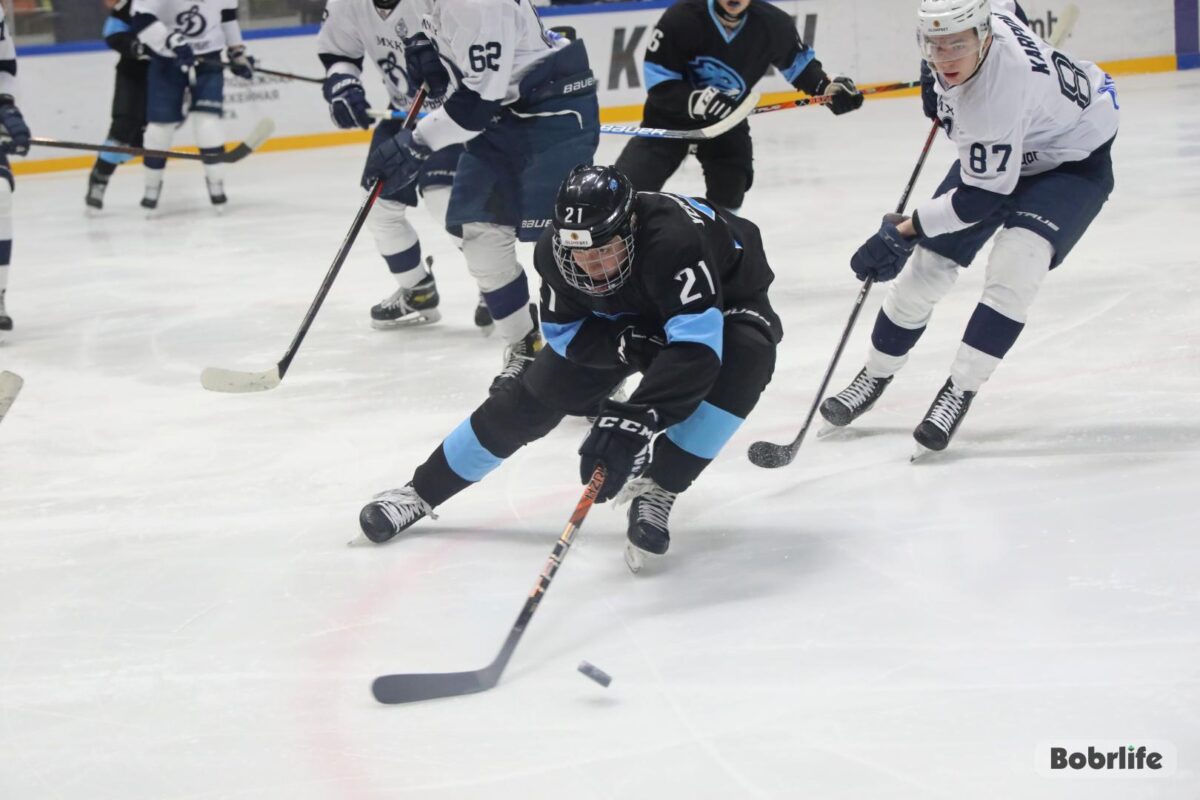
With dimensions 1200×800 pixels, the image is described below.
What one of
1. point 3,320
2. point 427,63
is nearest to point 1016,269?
point 427,63

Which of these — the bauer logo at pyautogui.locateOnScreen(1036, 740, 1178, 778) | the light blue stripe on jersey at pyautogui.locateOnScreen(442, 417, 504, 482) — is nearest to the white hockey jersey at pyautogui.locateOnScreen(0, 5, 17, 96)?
the light blue stripe on jersey at pyautogui.locateOnScreen(442, 417, 504, 482)

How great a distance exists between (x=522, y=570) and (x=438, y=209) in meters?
1.93

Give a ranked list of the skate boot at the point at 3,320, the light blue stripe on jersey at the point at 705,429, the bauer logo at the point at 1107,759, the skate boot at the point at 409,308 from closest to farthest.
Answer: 1. the bauer logo at the point at 1107,759
2. the light blue stripe on jersey at the point at 705,429
3. the skate boot at the point at 409,308
4. the skate boot at the point at 3,320

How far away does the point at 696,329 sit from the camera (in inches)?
88.7

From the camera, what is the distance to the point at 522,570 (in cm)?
252

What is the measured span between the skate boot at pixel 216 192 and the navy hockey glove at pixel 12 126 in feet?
7.36

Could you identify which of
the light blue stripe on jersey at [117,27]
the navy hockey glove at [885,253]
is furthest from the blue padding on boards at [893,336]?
the light blue stripe on jersey at [117,27]

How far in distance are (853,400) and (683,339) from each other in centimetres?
109

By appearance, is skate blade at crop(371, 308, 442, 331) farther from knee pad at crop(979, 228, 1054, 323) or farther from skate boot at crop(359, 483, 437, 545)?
knee pad at crop(979, 228, 1054, 323)

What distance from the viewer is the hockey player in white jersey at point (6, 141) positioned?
178 inches

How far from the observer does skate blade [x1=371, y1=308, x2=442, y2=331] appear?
4.52 meters

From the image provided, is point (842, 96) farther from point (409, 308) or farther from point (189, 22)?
point (189, 22)

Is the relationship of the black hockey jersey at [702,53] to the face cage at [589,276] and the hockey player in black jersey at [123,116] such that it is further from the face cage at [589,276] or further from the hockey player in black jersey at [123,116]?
the hockey player in black jersey at [123,116]

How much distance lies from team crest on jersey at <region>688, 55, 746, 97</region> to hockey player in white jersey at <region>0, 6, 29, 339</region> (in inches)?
90.4
